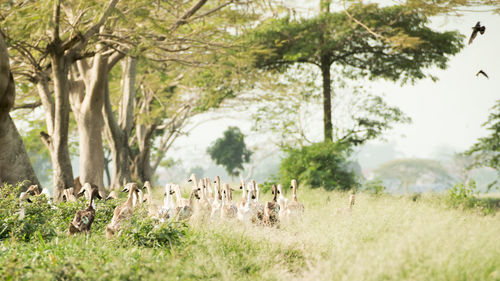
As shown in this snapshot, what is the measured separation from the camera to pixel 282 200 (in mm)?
7598

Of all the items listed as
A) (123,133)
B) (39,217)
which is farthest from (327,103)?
(39,217)

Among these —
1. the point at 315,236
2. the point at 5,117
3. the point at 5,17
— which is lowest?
the point at 315,236

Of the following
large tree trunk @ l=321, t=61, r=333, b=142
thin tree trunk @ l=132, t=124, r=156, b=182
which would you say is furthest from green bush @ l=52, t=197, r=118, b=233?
thin tree trunk @ l=132, t=124, r=156, b=182

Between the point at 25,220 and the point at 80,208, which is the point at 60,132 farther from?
the point at 25,220

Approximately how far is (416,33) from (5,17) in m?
12.5

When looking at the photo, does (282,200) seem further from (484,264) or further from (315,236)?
(484,264)

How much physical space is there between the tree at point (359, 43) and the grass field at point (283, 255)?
9521 mm

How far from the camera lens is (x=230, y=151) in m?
33.3

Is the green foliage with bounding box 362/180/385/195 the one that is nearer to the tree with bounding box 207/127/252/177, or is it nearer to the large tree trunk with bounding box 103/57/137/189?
the large tree trunk with bounding box 103/57/137/189

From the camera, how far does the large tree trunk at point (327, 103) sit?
1645 cm

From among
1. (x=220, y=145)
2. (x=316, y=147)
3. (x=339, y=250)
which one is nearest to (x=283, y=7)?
(x=316, y=147)

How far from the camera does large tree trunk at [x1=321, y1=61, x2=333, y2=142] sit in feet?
54.0

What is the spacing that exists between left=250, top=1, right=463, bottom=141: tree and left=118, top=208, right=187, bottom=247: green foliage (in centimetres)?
977

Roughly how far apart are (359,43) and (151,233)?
12.7m
